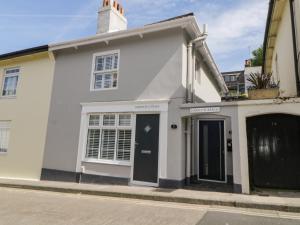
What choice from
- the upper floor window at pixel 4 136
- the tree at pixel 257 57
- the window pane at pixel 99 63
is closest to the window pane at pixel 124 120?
the window pane at pixel 99 63

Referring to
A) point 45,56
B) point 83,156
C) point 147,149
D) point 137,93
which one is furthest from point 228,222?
point 45,56

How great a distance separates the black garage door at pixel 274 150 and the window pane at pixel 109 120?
504 cm

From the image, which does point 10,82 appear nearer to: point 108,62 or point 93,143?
point 108,62

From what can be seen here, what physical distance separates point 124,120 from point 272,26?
7.84 metres

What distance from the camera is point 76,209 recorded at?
19.8 ft

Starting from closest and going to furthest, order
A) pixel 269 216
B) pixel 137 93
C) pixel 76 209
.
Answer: pixel 269 216
pixel 76 209
pixel 137 93

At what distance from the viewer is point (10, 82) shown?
41.4 ft

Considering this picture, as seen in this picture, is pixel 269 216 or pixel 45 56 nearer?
pixel 269 216

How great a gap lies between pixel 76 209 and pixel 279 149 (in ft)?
20.0

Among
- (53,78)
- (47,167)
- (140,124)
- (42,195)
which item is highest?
(53,78)

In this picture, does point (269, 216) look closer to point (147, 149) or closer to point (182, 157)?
point (182, 157)

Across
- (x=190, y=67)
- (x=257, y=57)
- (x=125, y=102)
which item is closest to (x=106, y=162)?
(x=125, y=102)

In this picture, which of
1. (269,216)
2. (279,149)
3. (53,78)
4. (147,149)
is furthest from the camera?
(53,78)

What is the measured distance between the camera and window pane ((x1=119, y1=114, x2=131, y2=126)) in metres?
9.21
